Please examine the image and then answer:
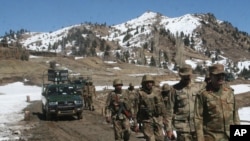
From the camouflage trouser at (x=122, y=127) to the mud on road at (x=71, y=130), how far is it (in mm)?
→ 5116

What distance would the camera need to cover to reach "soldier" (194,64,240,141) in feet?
21.9

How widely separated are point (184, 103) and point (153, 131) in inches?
63.5

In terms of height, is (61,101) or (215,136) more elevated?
(215,136)

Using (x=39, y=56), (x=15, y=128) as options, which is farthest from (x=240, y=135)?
(x=39, y=56)

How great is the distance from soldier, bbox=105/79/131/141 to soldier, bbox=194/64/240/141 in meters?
5.51

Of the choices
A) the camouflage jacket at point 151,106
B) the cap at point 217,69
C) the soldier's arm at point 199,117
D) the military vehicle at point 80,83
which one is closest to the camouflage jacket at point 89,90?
the military vehicle at point 80,83

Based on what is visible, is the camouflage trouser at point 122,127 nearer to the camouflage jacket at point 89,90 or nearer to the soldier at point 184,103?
the soldier at point 184,103

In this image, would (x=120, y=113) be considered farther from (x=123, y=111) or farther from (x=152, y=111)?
(x=152, y=111)

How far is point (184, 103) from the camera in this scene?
953 cm

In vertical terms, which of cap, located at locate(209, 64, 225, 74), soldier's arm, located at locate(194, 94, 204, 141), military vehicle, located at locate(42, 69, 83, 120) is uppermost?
cap, located at locate(209, 64, 225, 74)

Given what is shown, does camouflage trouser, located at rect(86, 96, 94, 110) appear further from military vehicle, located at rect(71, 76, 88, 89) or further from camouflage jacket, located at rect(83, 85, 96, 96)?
military vehicle, located at rect(71, 76, 88, 89)

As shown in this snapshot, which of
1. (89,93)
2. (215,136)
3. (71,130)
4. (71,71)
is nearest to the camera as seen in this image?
(215,136)

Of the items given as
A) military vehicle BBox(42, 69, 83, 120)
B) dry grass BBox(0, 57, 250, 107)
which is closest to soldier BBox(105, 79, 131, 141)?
military vehicle BBox(42, 69, 83, 120)

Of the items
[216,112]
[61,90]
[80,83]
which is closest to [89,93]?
[61,90]
